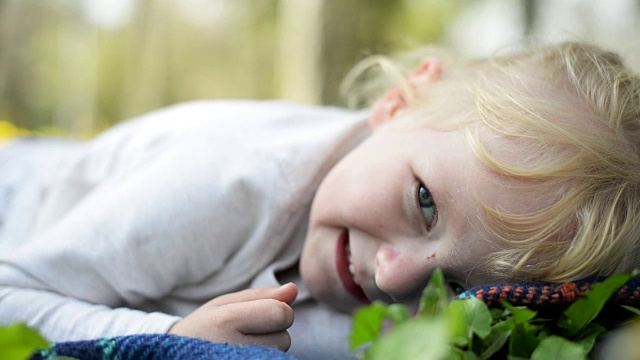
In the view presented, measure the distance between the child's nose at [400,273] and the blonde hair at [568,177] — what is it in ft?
0.30

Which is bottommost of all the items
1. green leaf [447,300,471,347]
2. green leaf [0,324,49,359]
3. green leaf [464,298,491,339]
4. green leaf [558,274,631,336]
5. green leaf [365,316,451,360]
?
green leaf [558,274,631,336]

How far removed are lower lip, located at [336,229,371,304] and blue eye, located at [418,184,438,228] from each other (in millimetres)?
147

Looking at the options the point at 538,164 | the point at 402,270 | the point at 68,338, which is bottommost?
the point at 68,338

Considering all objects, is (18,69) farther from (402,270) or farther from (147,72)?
(402,270)

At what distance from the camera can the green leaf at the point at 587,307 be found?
0.73 metres

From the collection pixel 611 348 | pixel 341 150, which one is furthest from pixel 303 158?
pixel 611 348

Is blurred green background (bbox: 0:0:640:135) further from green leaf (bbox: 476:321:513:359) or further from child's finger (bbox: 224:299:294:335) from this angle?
green leaf (bbox: 476:321:513:359)

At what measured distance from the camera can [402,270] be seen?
0.95m

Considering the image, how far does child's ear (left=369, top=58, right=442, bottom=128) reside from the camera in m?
1.30

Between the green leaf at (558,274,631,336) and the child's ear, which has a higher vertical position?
the child's ear

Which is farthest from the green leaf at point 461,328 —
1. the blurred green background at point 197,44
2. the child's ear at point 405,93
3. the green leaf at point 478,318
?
the blurred green background at point 197,44

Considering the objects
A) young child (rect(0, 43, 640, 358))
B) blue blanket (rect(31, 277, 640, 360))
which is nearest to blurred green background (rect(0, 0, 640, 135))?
young child (rect(0, 43, 640, 358))

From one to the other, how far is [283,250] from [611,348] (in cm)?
65

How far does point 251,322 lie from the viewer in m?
0.88
